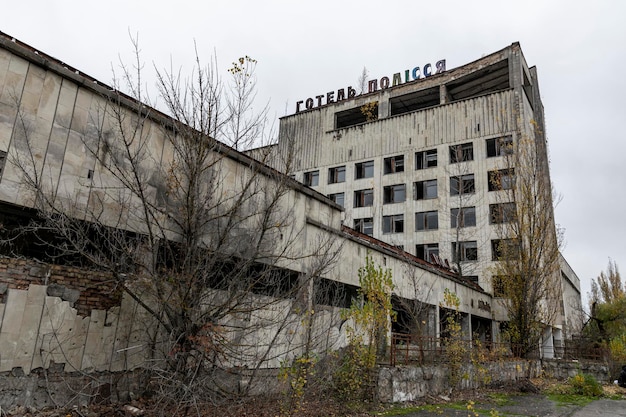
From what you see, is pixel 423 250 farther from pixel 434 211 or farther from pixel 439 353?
pixel 439 353

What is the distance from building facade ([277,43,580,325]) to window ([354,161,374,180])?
9 centimetres

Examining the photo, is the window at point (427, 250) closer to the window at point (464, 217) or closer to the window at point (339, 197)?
the window at point (464, 217)

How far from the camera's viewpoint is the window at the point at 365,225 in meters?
35.6

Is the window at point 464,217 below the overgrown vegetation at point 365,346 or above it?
above

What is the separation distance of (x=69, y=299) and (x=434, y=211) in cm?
2990

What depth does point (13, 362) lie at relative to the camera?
629 cm

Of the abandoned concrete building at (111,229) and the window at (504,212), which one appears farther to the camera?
the window at (504,212)

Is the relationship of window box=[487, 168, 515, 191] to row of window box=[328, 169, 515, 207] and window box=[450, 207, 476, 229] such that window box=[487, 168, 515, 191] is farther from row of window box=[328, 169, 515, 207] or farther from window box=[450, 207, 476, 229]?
window box=[450, 207, 476, 229]

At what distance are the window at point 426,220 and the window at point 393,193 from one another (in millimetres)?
2301

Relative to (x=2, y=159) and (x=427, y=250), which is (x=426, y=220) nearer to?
(x=427, y=250)

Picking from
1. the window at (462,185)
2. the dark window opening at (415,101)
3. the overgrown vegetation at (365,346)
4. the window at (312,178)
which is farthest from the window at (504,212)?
the window at (312,178)

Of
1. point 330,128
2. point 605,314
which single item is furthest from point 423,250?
point 605,314

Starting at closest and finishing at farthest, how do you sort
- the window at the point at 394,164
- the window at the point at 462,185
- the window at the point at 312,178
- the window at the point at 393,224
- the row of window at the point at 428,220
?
1. the row of window at the point at 428,220
2. the window at the point at 462,185
3. the window at the point at 393,224
4. the window at the point at 394,164
5. the window at the point at 312,178

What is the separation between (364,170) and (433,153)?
6191mm
